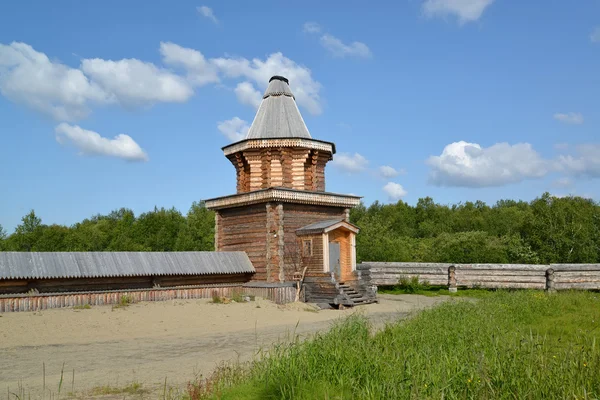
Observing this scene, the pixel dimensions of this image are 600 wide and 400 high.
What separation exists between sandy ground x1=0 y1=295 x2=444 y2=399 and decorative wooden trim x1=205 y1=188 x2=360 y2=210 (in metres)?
4.16

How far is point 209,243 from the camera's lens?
4828cm

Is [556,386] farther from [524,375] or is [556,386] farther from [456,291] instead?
[456,291]

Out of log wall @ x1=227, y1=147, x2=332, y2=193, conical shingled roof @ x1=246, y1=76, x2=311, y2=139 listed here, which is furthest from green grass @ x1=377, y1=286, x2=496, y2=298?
conical shingled roof @ x1=246, y1=76, x2=311, y2=139

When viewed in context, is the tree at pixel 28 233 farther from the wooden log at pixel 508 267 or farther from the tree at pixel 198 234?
the wooden log at pixel 508 267

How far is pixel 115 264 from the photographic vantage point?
17375mm

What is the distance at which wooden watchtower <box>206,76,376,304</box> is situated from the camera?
19.6 meters

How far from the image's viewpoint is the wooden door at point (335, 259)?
20125mm

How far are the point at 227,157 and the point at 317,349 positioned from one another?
696 inches

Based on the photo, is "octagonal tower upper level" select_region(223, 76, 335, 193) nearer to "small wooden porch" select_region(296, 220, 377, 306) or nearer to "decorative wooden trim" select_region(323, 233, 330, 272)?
"small wooden porch" select_region(296, 220, 377, 306)

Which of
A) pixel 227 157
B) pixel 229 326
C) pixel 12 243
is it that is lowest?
pixel 229 326

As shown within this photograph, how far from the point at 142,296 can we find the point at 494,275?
15.3m

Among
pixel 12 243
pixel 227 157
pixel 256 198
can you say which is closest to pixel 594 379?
pixel 256 198

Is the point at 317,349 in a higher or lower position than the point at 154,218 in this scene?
lower

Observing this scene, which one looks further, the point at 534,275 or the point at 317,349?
the point at 534,275
